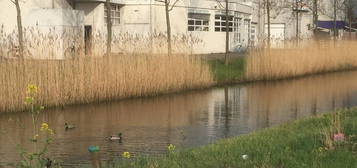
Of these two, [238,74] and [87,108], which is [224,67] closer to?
[238,74]

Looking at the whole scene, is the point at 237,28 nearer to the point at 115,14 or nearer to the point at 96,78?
the point at 115,14

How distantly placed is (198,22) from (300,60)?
59.6 ft

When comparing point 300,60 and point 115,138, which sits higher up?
point 300,60

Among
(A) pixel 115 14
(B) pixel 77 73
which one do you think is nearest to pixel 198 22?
(A) pixel 115 14

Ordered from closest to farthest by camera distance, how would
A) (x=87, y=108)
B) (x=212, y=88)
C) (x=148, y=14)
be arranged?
(x=87, y=108), (x=212, y=88), (x=148, y=14)

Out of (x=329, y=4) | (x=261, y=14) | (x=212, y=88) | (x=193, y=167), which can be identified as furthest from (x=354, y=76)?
(x=329, y=4)

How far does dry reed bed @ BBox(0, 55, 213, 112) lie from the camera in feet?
49.3

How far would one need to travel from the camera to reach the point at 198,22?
44344 millimetres

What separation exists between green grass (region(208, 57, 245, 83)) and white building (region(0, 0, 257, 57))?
1.44 metres

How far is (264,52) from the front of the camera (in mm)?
24531

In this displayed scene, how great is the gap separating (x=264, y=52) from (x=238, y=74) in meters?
1.49

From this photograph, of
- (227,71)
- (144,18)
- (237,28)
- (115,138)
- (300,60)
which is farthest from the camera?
(237,28)

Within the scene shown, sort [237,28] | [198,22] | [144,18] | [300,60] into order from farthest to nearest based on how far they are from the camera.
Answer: [237,28] < [198,22] < [144,18] < [300,60]

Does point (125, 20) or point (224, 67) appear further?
point (125, 20)
